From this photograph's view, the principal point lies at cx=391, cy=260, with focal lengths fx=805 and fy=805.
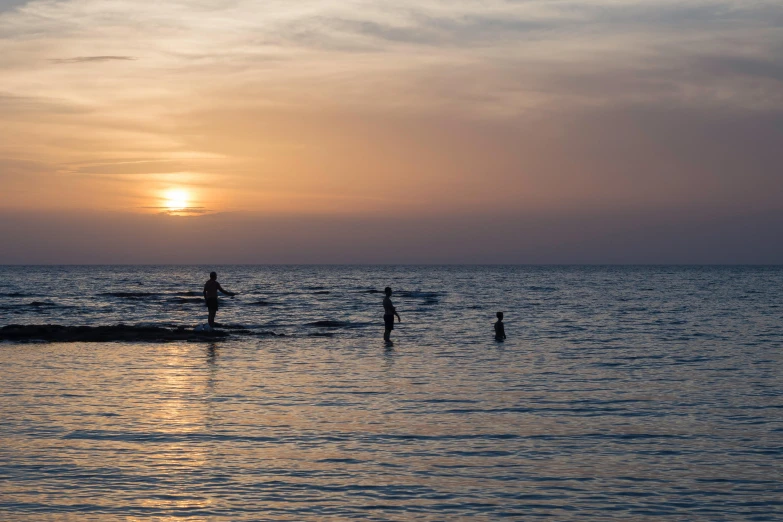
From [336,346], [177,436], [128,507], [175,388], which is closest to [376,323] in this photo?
[336,346]

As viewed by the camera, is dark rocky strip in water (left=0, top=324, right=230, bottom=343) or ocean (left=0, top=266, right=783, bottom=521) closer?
ocean (left=0, top=266, right=783, bottom=521)

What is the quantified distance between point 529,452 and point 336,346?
665 inches

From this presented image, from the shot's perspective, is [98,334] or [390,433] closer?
[390,433]

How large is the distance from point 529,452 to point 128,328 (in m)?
23.9

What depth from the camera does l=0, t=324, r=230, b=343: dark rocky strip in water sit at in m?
29.0

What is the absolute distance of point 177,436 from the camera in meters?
12.3

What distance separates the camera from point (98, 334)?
98.2ft

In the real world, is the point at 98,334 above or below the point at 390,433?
above

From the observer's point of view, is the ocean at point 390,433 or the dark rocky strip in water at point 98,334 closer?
the ocean at point 390,433

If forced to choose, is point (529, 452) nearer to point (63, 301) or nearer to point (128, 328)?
point (128, 328)

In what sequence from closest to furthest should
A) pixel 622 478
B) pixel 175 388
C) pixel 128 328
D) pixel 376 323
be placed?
1. pixel 622 478
2. pixel 175 388
3. pixel 128 328
4. pixel 376 323

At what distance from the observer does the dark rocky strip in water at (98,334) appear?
29.0 meters

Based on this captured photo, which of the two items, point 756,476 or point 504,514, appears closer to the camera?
point 504,514

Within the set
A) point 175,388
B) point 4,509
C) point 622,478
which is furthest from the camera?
point 175,388
